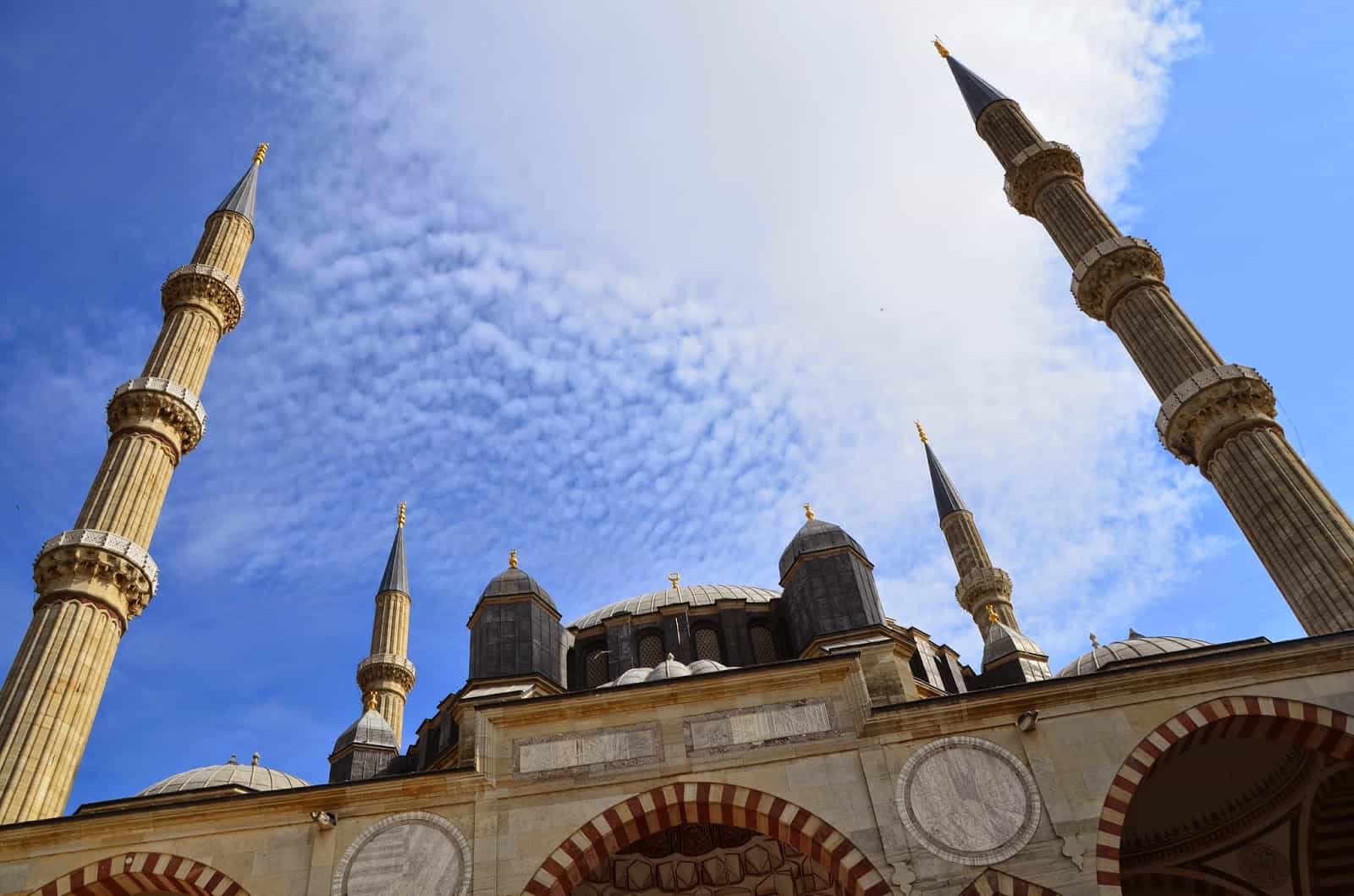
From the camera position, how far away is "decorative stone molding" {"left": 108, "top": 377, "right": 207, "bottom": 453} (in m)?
16.7

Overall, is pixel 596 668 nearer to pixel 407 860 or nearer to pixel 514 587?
pixel 514 587

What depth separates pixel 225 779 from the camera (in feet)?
50.7

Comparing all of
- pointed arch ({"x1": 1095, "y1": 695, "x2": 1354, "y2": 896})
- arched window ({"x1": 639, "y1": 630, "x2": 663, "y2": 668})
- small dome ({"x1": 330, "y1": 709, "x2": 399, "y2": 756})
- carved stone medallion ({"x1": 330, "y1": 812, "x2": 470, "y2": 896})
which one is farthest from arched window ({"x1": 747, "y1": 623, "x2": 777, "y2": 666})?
carved stone medallion ({"x1": 330, "y1": 812, "x2": 470, "y2": 896})

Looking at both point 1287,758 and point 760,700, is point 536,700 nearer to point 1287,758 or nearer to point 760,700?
point 760,700

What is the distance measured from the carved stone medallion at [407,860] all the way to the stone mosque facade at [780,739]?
0.08 ft

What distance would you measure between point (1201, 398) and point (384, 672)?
1894 cm

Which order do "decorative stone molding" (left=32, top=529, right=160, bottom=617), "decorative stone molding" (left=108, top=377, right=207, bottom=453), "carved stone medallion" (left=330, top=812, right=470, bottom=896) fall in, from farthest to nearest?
"decorative stone molding" (left=108, top=377, right=207, bottom=453) < "decorative stone molding" (left=32, top=529, right=160, bottom=617) < "carved stone medallion" (left=330, top=812, right=470, bottom=896)

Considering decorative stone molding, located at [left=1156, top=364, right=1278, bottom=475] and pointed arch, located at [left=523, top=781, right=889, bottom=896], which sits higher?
decorative stone molding, located at [left=1156, top=364, right=1278, bottom=475]

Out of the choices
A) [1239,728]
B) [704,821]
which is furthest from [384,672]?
[1239,728]

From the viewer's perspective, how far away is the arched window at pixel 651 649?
58.9 ft

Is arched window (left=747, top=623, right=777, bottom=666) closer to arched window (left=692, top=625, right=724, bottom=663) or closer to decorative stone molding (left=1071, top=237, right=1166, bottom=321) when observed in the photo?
arched window (left=692, top=625, right=724, bottom=663)

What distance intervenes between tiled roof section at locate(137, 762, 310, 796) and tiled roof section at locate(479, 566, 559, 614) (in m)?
4.37

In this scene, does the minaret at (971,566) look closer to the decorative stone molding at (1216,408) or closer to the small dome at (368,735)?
the decorative stone molding at (1216,408)

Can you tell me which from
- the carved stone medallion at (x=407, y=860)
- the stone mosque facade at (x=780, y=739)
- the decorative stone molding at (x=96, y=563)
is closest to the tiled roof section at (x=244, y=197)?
the stone mosque facade at (x=780, y=739)
